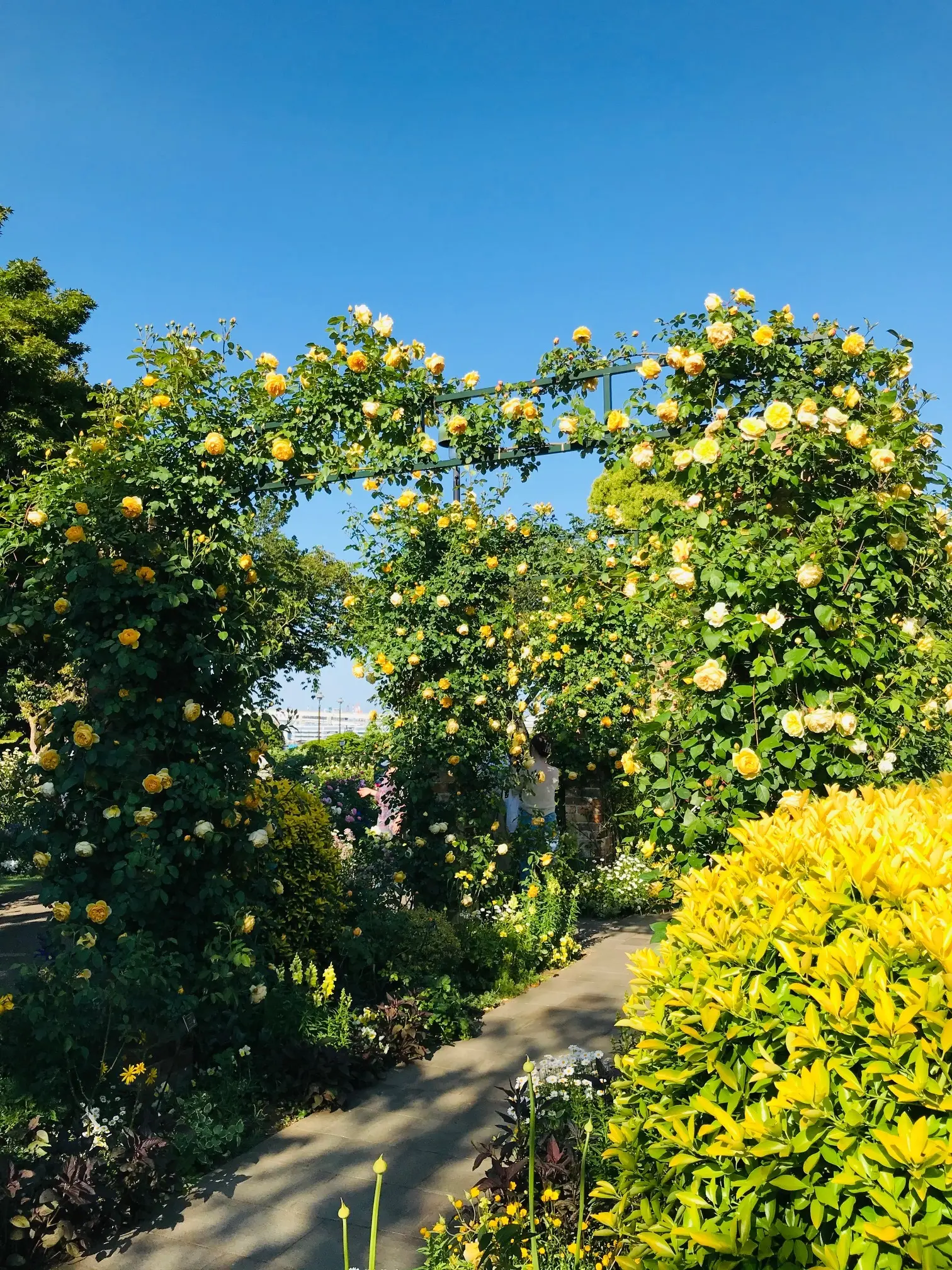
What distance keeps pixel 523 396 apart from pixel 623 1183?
3.30 meters

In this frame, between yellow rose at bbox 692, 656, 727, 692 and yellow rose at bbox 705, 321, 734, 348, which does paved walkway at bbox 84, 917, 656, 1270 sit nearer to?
yellow rose at bbox 692, 656, 727, 692

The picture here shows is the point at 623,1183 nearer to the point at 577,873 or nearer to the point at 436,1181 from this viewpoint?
the point at 436,1181

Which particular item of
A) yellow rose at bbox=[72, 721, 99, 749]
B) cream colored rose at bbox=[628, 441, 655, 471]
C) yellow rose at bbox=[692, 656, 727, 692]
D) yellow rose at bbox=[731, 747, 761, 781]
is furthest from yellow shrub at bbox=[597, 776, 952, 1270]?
yellow rose at bbox=[72, 721, 99, 749]

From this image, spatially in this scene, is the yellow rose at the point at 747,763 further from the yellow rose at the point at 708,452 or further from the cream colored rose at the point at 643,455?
the cream colored rose at the point at 643,455

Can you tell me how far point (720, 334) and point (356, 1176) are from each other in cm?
358

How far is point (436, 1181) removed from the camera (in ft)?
11.4

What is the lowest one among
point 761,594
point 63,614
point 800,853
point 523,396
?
point 800,853

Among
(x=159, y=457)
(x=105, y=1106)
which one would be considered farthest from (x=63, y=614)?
(x=105, y=1106)

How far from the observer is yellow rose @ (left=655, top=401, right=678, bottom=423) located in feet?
12.2

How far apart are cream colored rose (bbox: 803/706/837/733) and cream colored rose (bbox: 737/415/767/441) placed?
1.03 metres

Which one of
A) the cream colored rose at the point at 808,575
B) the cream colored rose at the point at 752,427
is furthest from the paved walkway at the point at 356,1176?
the cream colored rose at the point at 752,427

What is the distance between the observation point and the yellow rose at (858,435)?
10.8ft

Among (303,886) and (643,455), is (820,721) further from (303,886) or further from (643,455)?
(303,886)

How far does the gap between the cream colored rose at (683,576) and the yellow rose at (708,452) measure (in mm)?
420
